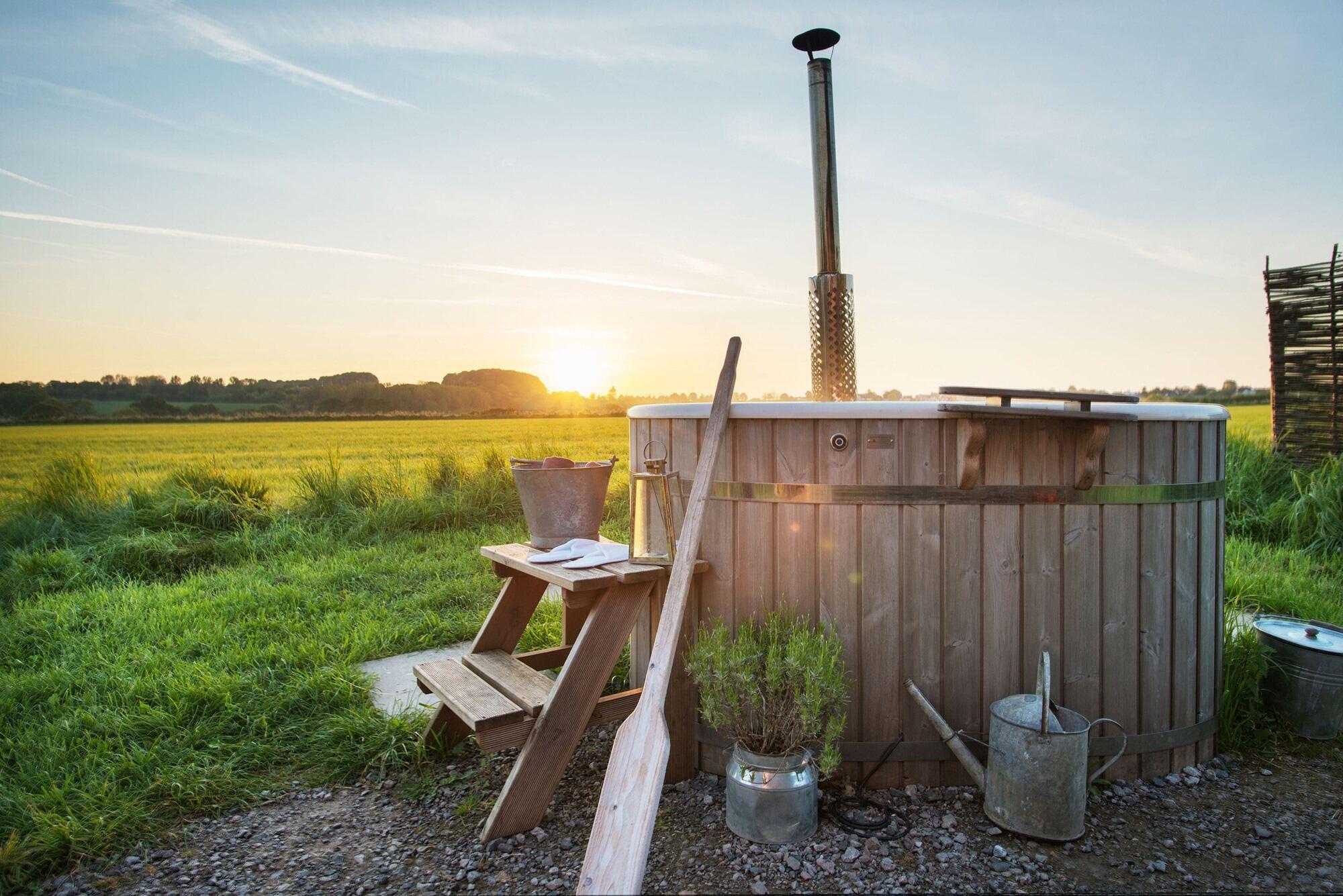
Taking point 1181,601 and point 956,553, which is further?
point 1181,601

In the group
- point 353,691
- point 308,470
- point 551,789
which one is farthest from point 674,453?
point 308,470

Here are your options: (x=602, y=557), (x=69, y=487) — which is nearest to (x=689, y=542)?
(x=602, y=557)

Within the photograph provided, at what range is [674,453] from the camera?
302cm

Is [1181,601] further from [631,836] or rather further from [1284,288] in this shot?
[1284,288]

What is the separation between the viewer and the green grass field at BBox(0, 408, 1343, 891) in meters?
2.93

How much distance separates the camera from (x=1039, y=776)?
2482 mm

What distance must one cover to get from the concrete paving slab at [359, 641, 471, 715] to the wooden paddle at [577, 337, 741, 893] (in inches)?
52.8

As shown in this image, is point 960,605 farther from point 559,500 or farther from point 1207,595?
point 559,500

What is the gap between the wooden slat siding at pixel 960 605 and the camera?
2707 millimetres

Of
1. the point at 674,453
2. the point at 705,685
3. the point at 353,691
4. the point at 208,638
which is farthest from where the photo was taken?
the point at 208,638

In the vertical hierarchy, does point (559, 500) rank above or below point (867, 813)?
above

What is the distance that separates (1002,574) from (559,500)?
1592mm

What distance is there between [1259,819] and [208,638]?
4.59m

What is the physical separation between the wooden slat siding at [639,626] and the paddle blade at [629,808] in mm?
683
